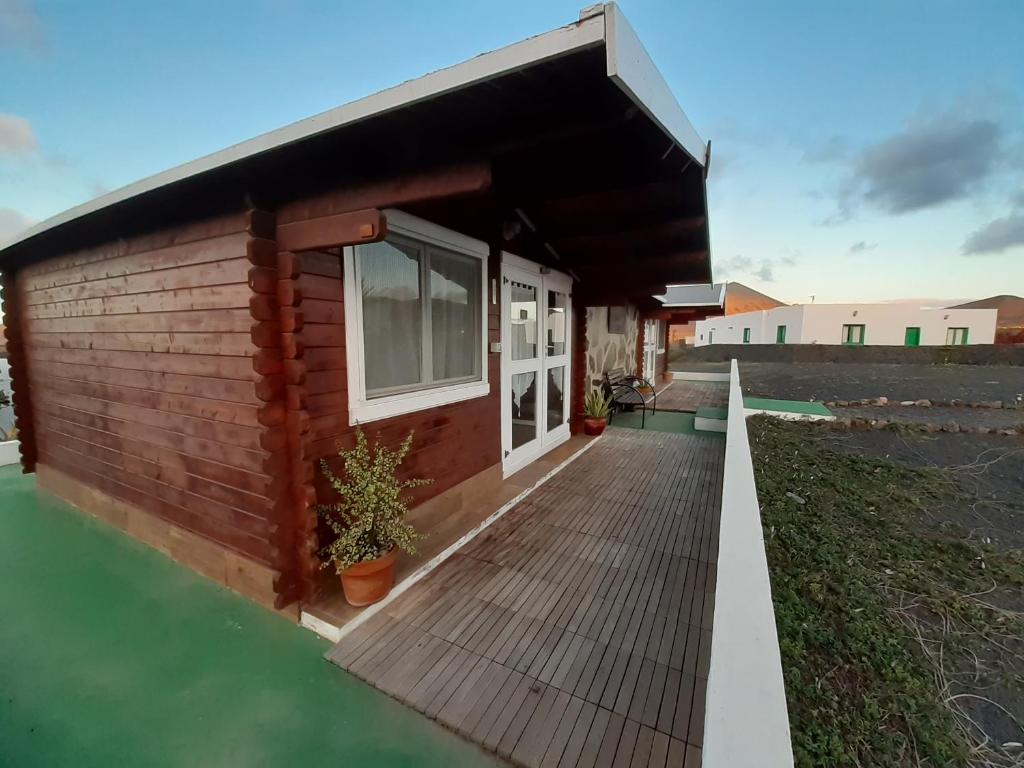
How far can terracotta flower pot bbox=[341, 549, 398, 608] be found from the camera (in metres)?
2.11

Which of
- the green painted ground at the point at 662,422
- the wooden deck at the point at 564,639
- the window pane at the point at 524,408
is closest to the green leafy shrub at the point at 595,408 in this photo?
the green painted ground at the point at 662,422

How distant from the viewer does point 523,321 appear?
435 centimetres

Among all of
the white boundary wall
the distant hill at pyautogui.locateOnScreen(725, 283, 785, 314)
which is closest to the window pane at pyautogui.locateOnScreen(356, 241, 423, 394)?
the white boundary wall

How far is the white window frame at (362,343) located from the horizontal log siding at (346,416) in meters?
0.05

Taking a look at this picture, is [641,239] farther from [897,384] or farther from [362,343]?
[897,384]

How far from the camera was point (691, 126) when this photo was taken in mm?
1603

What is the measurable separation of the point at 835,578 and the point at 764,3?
6.27 m

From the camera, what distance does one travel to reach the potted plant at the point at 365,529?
210cm

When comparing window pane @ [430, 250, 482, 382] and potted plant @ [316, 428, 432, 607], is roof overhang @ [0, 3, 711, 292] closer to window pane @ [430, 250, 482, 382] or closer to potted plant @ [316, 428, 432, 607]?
window pane @ [430, 250, 482, 382]

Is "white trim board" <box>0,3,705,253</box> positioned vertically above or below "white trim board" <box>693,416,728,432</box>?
above

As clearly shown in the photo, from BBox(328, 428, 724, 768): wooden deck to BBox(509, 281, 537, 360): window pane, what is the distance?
1.74 metres

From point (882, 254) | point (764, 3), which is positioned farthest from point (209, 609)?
point (882, 254)

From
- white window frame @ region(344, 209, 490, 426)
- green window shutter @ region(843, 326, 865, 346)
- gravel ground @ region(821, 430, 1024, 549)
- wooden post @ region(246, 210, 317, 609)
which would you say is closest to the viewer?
wooden post @ region(246, 210, 317, 609)

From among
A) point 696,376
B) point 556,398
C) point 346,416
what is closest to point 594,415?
point 556,398
